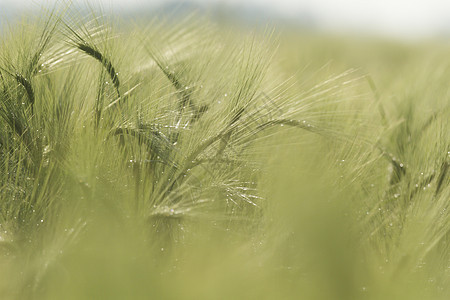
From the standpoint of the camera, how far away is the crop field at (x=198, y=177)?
917 mm

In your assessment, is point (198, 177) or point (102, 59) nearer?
point (198, 177)

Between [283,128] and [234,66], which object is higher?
[234,66]

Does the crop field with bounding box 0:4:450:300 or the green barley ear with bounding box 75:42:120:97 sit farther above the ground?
the green barley ear with bounding box 75:42:120:97

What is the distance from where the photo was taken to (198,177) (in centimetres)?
126

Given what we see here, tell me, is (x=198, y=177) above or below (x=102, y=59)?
below

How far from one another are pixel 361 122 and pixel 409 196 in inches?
11.8

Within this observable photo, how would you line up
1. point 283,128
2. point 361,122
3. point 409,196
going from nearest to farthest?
point 409,196
point 283,128
point 361,122

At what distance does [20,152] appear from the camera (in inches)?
47.7

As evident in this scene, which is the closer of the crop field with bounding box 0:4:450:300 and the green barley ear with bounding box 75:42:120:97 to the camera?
the crop field with bounding box 0:4:450:300

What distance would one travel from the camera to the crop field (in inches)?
36.1

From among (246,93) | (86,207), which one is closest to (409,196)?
(246,93)

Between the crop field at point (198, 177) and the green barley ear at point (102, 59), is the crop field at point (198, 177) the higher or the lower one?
the lower one

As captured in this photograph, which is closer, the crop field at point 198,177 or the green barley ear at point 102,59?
the crop field at point 198,177

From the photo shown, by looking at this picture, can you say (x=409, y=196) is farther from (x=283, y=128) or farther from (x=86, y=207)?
(x=86, y=207)
